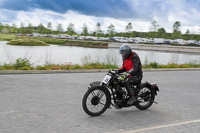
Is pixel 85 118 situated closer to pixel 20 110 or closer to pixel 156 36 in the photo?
pixel 20 110

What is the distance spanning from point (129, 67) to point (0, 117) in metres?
3.18

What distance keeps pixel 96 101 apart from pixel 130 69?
1.17 metres

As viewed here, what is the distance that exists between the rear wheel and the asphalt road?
0.48 ft

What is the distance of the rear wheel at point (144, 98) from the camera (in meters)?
6.04

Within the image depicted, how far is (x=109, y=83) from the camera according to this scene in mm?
5305

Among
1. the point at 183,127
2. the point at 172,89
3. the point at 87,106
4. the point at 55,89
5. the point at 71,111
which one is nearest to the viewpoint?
the point at 183,127

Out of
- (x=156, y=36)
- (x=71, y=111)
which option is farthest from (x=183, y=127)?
(x=156, y=36)

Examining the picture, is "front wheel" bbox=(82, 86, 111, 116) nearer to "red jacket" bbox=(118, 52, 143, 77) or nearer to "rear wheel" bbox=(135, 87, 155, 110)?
"red jacket" bbox=(118, 52, 143, 77)

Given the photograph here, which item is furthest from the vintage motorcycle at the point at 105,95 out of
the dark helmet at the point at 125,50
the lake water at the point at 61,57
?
the lake water at the point at 61,57

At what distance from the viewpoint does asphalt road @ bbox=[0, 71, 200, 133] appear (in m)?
4.59

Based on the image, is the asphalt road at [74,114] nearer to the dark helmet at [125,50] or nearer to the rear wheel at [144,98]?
the rear wheel at [144,98]

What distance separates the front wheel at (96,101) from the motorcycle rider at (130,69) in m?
0.55

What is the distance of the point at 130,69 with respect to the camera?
564cm

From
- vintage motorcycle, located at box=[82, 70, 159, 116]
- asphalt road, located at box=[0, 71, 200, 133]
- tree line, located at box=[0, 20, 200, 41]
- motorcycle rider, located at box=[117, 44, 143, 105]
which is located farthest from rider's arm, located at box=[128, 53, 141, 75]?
tree line, located at box=[0, 20, 200, 41]
